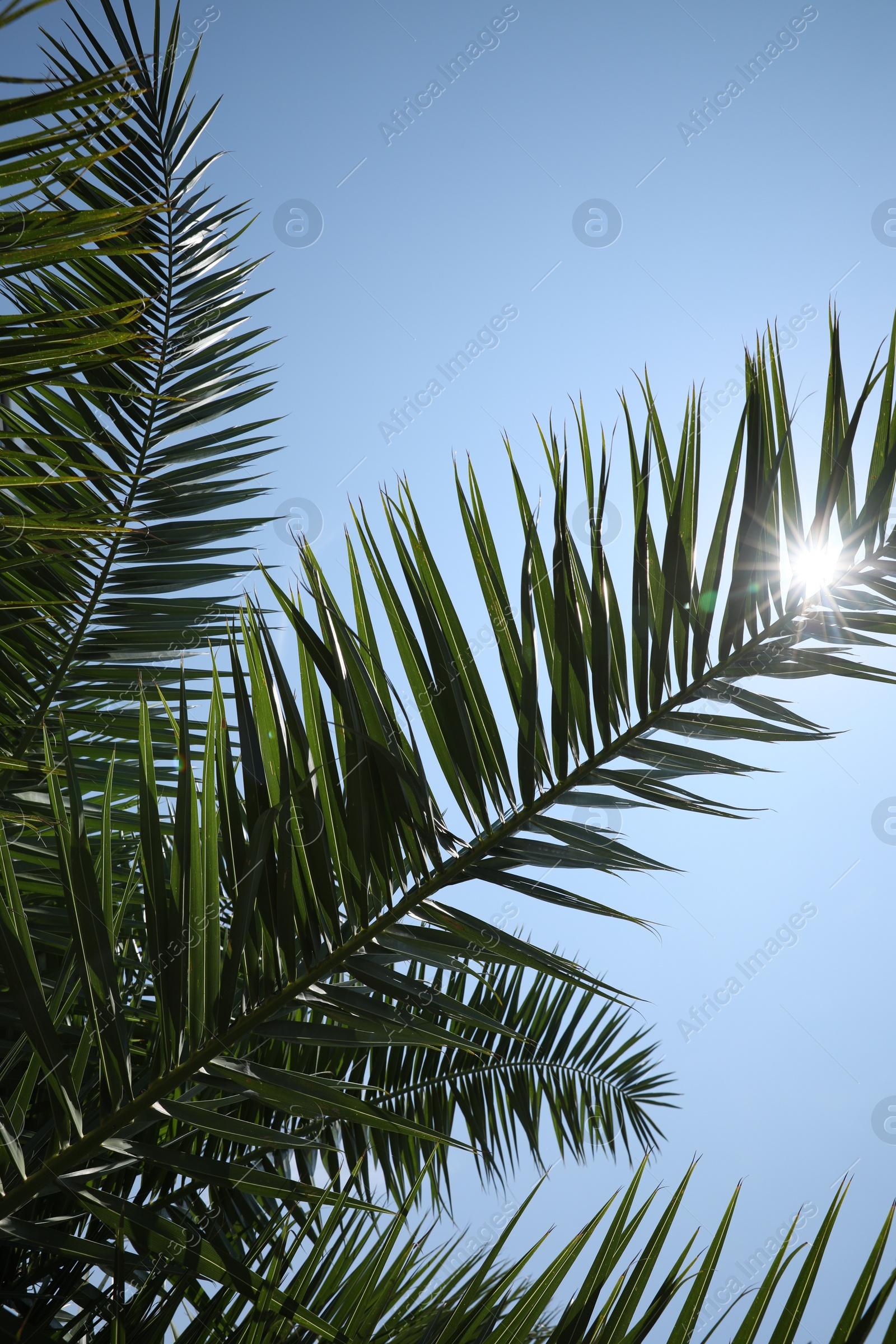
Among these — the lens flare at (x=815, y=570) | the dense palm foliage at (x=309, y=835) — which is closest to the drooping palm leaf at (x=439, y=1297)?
the dense palm foliage at (x=309, y=835)

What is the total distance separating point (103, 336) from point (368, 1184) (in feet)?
5.06

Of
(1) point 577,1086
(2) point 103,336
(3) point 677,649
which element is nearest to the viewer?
(2) point 103,336

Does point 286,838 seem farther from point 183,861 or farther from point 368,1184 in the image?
point 368,1184

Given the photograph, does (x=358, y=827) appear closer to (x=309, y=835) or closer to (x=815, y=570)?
(x=309, y=835)

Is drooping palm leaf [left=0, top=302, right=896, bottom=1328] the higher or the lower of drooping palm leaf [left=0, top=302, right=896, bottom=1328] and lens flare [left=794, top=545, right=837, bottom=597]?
the lower

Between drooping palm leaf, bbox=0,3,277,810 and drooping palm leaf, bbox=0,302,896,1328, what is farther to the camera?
drooping palm leaf, bbox=0,3,277,810

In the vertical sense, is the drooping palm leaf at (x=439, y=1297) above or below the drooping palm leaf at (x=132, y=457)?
below

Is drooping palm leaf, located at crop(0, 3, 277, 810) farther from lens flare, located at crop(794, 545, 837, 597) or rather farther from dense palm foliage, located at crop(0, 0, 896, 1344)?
lens flare, located at crop(794, 545, 837, 597)

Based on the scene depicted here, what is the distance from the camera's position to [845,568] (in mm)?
1144

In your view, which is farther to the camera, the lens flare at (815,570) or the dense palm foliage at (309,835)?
the lens flare at (815,570)

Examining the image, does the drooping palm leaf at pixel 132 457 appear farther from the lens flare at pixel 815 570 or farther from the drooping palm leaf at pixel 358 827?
the lens flare at pixel 815 570

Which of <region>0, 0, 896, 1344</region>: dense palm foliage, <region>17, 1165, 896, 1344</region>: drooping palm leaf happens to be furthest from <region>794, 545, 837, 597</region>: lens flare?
<region>17, 1165, 896, 1344</region>: drooping palm leaf

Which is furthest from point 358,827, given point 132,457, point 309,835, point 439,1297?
point 132,457

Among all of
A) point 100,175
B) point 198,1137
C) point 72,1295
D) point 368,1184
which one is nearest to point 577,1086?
point 368,1184
